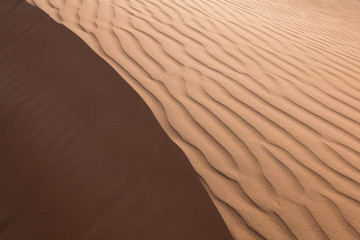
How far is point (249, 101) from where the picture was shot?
Answer: 232 cm

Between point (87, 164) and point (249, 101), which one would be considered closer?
point (87, 164)

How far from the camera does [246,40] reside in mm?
3301

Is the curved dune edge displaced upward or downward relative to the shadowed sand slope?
upward

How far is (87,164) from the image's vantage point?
1897 mm

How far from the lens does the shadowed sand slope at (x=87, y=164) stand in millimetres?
1609

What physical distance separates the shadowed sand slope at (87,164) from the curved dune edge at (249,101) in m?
0.12

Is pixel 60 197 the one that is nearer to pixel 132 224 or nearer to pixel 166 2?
pixel 132 224

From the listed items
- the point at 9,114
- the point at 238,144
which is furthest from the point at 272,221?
the point at 9,114

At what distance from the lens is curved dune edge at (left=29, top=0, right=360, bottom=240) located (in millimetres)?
1654

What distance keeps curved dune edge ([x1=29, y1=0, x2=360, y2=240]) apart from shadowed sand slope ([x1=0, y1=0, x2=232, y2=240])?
0.12 metres

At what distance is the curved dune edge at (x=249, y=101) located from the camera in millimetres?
1654

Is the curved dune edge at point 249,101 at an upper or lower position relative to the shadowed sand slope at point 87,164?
upper

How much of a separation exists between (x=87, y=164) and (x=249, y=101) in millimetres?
1234

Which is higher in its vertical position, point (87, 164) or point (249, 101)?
point (249, 101)
